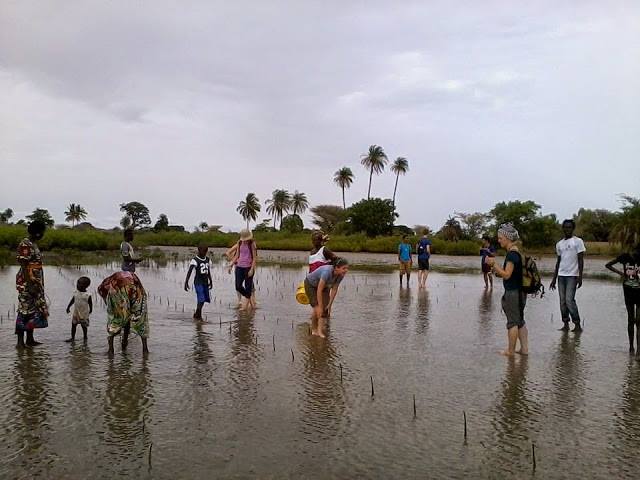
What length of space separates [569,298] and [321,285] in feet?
15.0

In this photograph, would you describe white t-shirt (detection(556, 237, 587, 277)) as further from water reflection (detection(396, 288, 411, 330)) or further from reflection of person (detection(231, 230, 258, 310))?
reflection of person (detection(231, 230, 258, 310))

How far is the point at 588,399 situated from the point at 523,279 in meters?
2.31

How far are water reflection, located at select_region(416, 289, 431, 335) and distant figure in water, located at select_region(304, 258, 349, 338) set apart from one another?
1723 millimetres

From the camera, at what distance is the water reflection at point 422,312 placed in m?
10.5

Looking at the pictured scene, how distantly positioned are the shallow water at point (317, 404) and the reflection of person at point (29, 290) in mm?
341

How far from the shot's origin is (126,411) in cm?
543

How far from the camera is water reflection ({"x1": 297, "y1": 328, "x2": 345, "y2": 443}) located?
5109 mm

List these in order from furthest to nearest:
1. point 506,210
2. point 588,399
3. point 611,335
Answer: point 506,210 → point 611,335 → point 588,399

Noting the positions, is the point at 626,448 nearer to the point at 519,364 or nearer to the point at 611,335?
the point at 519,364

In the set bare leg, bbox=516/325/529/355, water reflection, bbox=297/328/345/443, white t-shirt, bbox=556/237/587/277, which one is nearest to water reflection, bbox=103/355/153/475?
water reflection, bbox=297/328/345/443

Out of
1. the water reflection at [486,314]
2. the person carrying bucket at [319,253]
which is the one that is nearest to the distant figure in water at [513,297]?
the water reflection at [486,314]

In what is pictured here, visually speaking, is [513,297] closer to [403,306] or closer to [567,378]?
[567,378]

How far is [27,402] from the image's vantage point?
5648 mm

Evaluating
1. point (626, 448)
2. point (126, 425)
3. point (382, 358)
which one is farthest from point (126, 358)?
point (626, 448)
